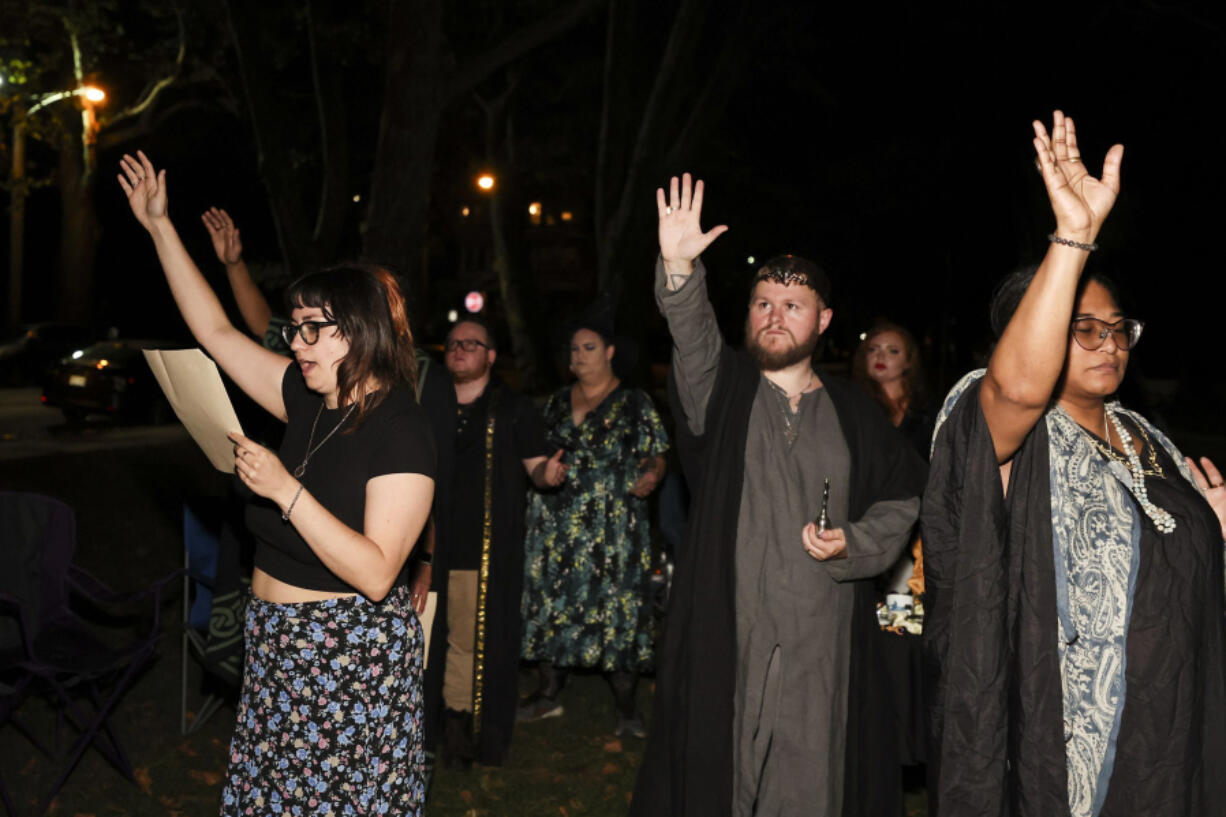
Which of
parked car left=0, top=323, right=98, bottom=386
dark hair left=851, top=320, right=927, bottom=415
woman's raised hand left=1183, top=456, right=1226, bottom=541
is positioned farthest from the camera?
parked car left=0, top=323, right=98, bottom=386

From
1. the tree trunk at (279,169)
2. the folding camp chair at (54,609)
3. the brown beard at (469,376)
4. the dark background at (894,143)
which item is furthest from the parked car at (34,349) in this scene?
the brown beard at (469,376)

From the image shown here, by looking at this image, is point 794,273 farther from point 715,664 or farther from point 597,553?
point 597,553

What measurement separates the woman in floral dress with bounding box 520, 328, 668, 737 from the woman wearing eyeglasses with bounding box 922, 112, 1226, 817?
10.9ft

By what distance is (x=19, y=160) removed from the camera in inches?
1104

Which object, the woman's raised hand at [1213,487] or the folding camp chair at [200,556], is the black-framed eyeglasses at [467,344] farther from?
the woman's raised hand at [1213,487]

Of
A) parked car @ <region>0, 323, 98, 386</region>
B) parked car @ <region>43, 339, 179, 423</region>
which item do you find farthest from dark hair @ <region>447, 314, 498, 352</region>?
parked car @ <region>0, 323, 98, 386</region>

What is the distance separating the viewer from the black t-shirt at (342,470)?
305 cm

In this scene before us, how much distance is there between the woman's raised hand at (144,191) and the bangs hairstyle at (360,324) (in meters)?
0.64

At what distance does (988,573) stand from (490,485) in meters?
3.21

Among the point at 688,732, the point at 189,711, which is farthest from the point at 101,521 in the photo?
the point at 688,732

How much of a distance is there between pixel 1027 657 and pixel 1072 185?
1.15m

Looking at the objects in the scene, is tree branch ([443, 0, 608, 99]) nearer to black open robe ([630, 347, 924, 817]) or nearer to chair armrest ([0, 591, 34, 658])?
chair armrest ([0, 591, 34, 658])

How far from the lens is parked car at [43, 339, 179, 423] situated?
19484 millimetres

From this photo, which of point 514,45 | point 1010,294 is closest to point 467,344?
point 1010,294
